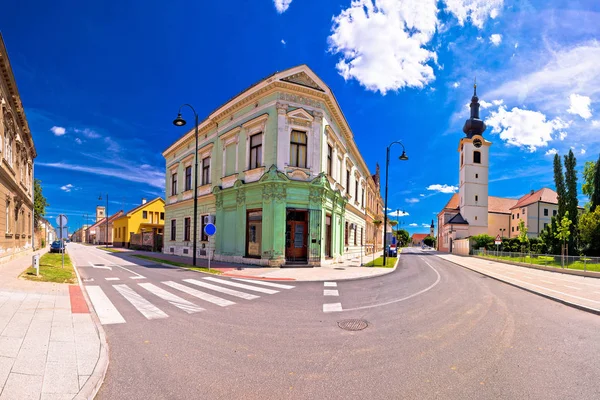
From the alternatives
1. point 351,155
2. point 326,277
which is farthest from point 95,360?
point 351,155

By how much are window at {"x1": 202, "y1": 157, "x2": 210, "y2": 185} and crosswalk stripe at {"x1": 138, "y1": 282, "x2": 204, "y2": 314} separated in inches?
572

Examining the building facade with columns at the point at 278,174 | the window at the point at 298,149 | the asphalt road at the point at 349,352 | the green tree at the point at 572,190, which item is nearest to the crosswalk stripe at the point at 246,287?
the asphalt road at the point at 349,352

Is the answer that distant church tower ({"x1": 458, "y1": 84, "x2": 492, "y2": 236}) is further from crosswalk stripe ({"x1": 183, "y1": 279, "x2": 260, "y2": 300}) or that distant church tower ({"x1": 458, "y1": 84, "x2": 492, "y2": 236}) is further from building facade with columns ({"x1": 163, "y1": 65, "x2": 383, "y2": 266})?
crosswalk stripe ({"x1": 183, "y1": 279, "x2": 260, "y2": 300})

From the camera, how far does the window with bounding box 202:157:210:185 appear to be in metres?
24.4

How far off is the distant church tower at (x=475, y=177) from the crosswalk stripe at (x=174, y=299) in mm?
74404

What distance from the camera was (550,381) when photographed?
4027mm

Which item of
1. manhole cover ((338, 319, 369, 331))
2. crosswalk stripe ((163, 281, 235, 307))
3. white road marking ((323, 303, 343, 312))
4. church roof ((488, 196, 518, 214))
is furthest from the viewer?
church roof ((488, 196, 518, 214))

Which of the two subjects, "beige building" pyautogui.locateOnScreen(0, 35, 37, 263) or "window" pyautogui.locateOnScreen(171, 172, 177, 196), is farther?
"window" pyautogui.locateOnScreen(171, 172, 177, 196)

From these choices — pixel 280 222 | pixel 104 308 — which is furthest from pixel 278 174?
pixel 104 308

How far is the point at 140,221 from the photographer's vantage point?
51188mm

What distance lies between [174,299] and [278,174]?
33.7 feet

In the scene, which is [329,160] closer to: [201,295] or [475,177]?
[201,295]

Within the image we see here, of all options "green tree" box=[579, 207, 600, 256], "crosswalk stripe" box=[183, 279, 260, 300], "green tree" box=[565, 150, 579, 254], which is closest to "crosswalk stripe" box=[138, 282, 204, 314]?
"crosswalk stripe" box=[183, 279, 260, 300]

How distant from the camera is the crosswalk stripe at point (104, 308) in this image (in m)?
6.50
